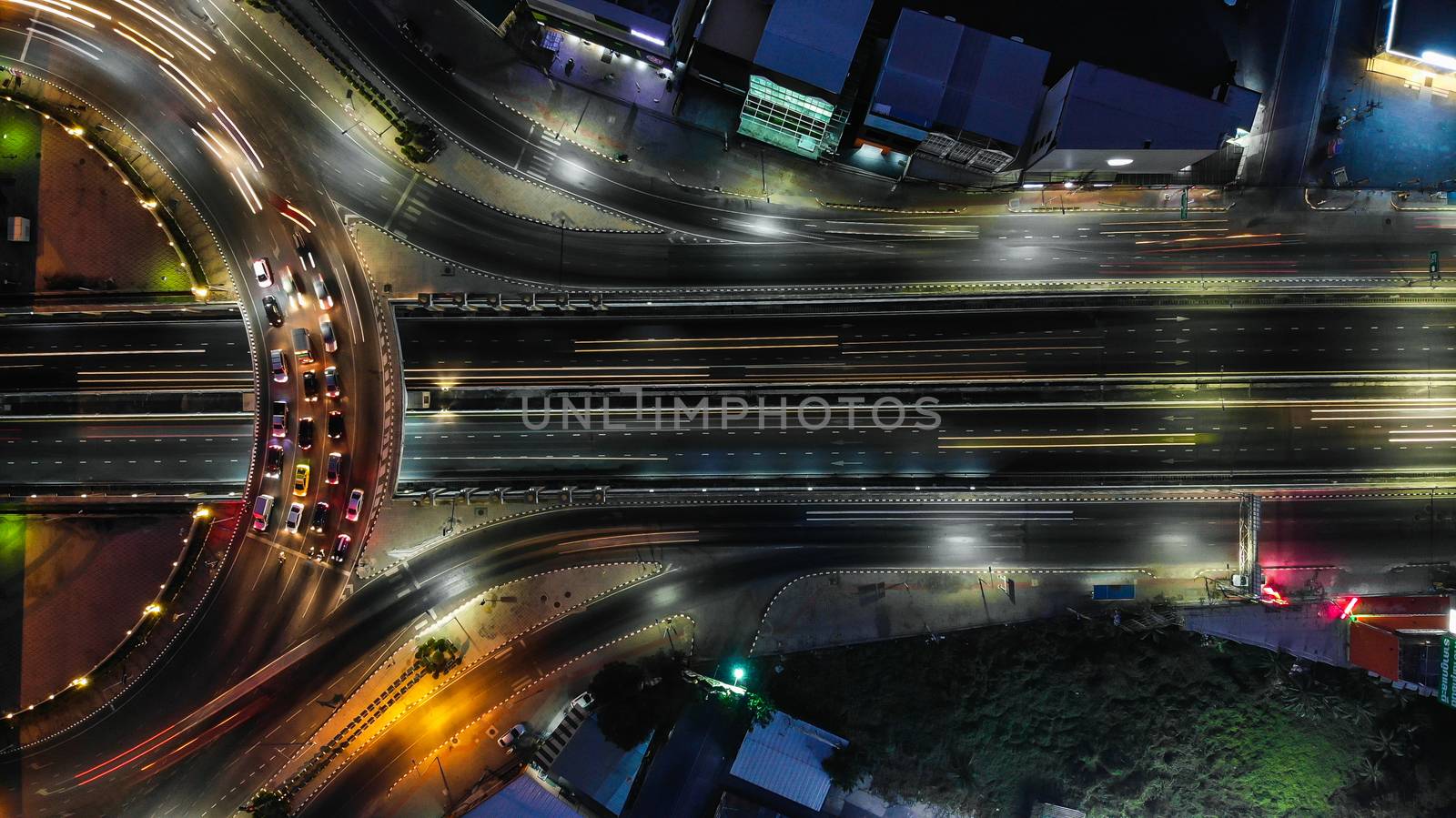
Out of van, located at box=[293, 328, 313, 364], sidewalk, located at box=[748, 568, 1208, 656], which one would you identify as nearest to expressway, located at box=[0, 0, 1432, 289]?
van, located at box=[293, 328, 313, 364]

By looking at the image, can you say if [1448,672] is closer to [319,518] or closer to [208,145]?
[319,518]

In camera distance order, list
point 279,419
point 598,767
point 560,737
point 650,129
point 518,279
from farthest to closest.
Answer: point 650,129 < point 518,279 < point 279,419 < point 560,737 < point 598,767

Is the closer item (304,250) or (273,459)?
(273,459)

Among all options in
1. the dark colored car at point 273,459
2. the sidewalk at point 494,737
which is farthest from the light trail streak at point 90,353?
the sidewalk at point 494,737

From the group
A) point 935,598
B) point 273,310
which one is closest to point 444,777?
point 273,310

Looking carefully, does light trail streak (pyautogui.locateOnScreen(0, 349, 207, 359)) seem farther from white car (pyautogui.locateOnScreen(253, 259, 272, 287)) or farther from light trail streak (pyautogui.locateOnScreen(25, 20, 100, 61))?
light trail streak (pyautogui.locateOnScreen(25, 20, 100, 61))

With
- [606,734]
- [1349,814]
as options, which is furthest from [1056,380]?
[606,734]

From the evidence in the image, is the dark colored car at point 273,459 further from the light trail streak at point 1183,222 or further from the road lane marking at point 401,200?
the light trail streak at point 1183,222
